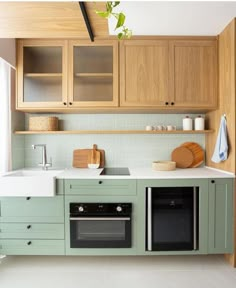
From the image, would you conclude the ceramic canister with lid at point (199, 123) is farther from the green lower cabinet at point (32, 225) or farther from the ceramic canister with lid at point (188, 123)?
the green lower cabinet at point (32, 225)

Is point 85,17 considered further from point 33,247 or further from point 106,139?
point 33,247

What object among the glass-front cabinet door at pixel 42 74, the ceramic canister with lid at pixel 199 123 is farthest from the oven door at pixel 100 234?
the ceramic canister with lid at pixel 199 123

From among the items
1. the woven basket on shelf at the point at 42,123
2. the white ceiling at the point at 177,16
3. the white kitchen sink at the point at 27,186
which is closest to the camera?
the white ceiling at the point at 177,16

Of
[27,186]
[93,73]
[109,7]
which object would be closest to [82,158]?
[27,186]

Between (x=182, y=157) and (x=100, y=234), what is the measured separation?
48.6 inches

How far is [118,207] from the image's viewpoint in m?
1.87

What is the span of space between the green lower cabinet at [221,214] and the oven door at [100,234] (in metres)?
0.77

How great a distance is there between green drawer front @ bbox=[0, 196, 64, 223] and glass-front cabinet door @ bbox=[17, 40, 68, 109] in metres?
0.92

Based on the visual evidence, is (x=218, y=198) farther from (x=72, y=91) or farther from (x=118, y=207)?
(x=72, y=91)

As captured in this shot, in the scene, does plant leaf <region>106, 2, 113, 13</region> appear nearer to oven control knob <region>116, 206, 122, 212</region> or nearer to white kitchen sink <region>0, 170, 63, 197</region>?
white kitchen sink <region>0, 170, 63, 197</region>

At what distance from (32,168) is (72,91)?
3.38 ft

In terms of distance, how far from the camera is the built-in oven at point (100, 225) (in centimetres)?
186

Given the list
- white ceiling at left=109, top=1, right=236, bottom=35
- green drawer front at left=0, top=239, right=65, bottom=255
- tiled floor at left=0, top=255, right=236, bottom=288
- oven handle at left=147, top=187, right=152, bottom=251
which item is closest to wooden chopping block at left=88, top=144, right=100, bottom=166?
oven handle at left=147, top=187, right=152, bottom=251

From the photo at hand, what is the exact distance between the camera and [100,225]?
190 cm
